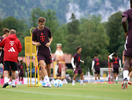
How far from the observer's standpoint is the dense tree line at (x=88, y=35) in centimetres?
5991

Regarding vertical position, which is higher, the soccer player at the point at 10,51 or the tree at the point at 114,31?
the tree at the point at 114,31

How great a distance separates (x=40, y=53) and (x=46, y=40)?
522 mm

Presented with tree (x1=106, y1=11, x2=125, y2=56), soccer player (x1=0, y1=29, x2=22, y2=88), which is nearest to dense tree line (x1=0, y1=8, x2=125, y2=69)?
tree (x1=106, y1=11, x2=125, y2=56)

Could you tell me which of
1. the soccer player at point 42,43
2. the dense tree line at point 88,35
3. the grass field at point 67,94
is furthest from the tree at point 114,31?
the grass field at point 67,94

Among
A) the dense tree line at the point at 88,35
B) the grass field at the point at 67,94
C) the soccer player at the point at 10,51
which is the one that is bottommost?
the grass field at the point at 67,94

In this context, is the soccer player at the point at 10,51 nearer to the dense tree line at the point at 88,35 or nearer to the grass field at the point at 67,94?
the grass field at the point at 67,94

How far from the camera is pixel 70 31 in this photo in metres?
84.2

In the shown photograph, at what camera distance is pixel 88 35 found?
6022 centimetres

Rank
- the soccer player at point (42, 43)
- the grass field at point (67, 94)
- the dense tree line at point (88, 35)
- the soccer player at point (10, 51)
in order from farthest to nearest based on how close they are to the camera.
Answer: the dense tree line at point (88, 35) → the soccer player at point (10, 51) → the soccer player at point (42, 43) → the grass field at point (67, 94)

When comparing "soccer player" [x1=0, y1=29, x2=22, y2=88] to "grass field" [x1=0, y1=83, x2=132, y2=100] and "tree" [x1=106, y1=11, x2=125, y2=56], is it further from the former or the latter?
"tree" [x1=106, y1=11, x2=125, y2=56]

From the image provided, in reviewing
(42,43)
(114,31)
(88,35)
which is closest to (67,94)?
(42,43)

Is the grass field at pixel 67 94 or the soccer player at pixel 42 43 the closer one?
the grass field at pixel 67 94

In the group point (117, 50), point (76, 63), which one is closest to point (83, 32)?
point (117, 50)

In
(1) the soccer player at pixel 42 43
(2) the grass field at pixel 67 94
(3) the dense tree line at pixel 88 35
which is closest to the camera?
(2) the grass field at pixel 67 94
